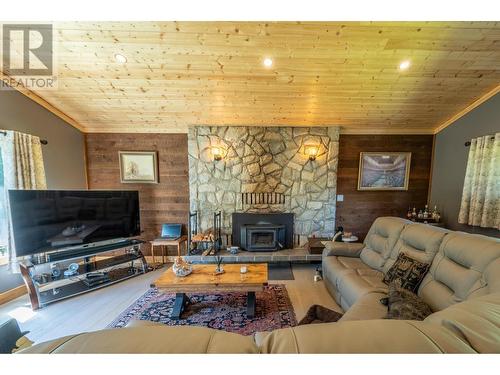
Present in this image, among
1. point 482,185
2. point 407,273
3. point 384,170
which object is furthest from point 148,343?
point 384,170

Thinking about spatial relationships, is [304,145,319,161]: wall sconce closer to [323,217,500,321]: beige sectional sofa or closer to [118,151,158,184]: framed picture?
[323,217,500,321]: beige sectional sofa

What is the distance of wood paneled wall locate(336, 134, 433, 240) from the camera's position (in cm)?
396

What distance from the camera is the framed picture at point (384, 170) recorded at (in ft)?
12.9

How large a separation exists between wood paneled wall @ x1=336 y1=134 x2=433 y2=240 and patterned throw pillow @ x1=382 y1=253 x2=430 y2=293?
2.13 metres

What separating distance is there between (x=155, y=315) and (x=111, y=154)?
9.98 feet

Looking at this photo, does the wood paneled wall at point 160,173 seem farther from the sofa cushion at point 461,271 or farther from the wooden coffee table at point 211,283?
the sofa cushion at point 461,271

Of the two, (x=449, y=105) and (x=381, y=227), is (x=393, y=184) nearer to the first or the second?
(x=449, y=105)

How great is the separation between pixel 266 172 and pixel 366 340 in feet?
11.4

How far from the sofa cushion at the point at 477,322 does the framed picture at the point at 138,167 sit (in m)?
4.11

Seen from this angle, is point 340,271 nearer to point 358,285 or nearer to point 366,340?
point 358,285

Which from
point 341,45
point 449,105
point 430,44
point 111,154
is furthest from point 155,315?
point 449,105

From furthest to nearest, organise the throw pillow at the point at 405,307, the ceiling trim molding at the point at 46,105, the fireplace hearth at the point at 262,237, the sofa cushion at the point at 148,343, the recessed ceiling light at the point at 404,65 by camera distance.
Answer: the fireplace hearth at the point at 262,237 < the ceiling trim molding at the point at 46,105 < the recessed ceiling light at the point at 404,65 < the throw pillow at the point at 405,307 < the sofa cushion at the point at 148,343

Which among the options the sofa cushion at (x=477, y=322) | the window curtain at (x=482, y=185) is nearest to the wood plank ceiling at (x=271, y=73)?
the window curtain at (x=482, y=185)

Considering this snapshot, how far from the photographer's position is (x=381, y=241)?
8.20 ft
